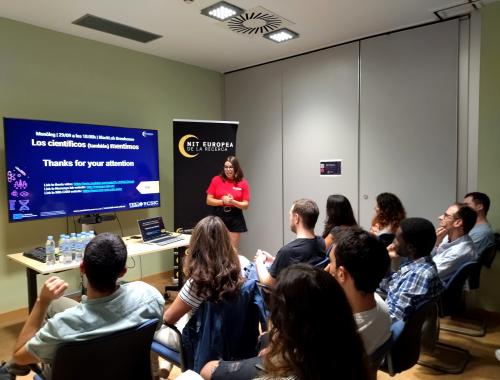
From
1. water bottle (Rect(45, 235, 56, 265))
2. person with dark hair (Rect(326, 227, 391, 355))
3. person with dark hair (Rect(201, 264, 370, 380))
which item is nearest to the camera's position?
person with dark hair (Rect(201, 264, 370, 380))

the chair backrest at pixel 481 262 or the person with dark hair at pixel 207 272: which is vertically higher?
the person with dark hair at pixel 207 272

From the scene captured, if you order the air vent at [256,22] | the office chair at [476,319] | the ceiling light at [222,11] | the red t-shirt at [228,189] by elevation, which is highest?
the air vent at [256,22]

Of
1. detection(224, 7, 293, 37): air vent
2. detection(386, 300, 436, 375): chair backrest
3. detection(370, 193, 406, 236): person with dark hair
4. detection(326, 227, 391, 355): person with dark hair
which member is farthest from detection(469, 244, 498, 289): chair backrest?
detection(224, 7, 293, 37): air vent

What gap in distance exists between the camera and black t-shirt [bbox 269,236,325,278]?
2.36 meters

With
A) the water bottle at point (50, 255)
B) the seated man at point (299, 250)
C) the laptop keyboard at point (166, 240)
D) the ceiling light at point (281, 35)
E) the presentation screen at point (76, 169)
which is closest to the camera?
the seated man at point (299, 250)

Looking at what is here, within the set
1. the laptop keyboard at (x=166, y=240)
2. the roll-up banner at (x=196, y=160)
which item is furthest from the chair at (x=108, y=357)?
the roll-up banner at (x=196, y=160)

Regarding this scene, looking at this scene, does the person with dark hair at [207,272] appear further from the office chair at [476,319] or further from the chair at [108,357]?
the office chair at [476,319]

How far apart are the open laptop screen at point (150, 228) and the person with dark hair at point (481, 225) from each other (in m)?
2.83

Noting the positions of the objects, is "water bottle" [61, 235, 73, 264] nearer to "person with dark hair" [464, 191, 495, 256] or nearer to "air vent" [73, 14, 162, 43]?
"air vent" [73, 14, 162, 43]

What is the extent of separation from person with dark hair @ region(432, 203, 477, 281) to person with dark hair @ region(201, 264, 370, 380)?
2.16m

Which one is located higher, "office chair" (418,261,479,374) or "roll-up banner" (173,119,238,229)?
"roll-up banner" (173,119,238,229)

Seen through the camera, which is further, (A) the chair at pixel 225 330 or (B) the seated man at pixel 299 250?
(B) the seated man at pixel 299 250

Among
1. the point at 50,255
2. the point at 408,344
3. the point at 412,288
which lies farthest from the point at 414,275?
the point at 50,255

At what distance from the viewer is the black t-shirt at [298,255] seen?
2363mm
